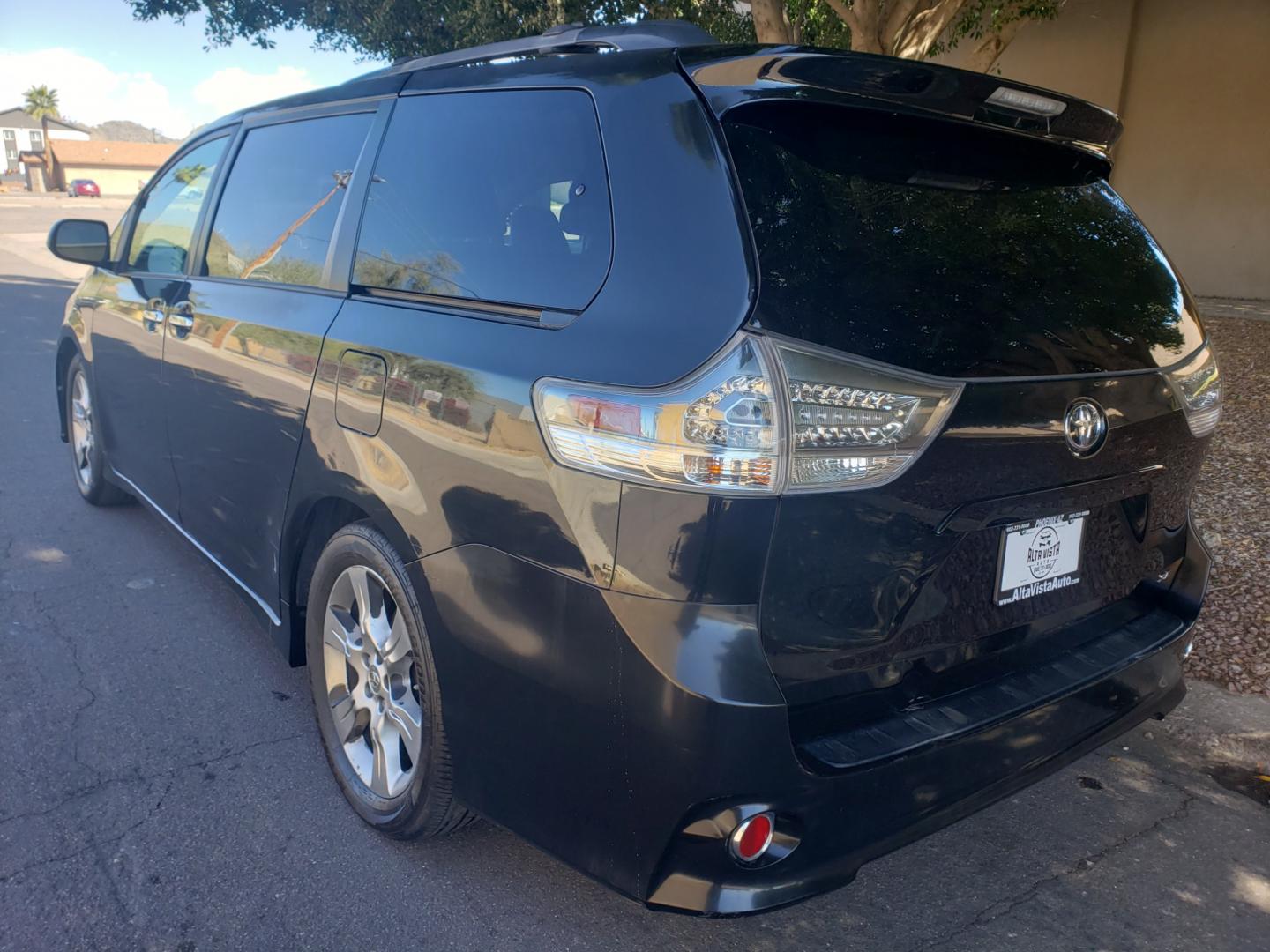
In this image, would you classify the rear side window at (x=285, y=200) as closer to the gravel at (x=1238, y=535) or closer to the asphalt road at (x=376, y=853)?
the asphalt road at (x=376, y=853)

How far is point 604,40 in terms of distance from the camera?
2.38 meters

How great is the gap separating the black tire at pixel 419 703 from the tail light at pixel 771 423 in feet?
2.47

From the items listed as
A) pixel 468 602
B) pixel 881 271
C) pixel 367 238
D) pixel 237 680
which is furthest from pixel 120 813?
pixel 881 271

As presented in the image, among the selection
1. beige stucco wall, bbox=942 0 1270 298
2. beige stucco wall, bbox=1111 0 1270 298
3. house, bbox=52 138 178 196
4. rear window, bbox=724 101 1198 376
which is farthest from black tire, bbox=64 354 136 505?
house, bbox=52 138 178 196

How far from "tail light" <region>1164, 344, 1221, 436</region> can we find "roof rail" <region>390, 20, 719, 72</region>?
4.46 feet

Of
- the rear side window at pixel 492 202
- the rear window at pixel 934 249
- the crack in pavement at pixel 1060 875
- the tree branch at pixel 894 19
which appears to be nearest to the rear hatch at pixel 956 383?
the rear window at pixel 934 249

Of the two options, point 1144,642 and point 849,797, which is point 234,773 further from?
point 1144,642

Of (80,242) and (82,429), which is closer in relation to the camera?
(80,242)

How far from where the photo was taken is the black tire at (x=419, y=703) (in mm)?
2391

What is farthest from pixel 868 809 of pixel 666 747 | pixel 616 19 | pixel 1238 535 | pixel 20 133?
pixel 20 133

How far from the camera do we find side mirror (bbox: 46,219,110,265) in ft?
14.8

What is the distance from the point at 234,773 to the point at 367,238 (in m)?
1.63

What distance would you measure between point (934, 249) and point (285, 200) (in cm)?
218

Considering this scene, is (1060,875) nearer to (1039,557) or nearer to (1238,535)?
(1039,557)
